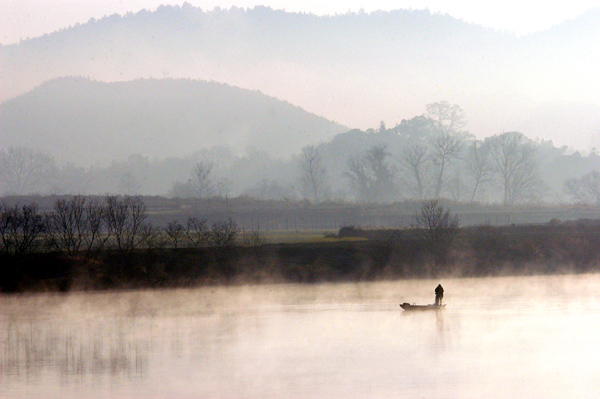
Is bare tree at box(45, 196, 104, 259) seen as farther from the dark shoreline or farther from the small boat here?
the small boat

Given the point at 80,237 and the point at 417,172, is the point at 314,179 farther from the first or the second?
the point at 80,237

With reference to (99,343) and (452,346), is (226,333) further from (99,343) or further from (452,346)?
(452,346)

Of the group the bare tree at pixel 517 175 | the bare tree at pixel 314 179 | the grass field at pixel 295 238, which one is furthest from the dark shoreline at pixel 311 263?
the bare tree at pixel 314 179

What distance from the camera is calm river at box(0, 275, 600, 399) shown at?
998 inches

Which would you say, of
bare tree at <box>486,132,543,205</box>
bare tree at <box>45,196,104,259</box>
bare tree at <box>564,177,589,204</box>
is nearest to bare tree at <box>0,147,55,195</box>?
bare tree at <box>486,132,543,205</box>

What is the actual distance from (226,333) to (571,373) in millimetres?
16863

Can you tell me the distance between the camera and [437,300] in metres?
45.0

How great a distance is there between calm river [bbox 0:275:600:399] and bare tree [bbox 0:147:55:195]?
423ft

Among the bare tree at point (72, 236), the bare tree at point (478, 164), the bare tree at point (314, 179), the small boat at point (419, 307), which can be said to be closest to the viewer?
the small boat at point (419, 307)

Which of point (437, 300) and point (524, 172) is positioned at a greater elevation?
point (524, 172)

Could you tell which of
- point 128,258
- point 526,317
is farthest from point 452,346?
point 128,258

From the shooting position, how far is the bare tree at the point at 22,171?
17700 cm

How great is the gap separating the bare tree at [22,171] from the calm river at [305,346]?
129 m

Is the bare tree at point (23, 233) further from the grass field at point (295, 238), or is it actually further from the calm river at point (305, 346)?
the grass field at point (295, 238)
